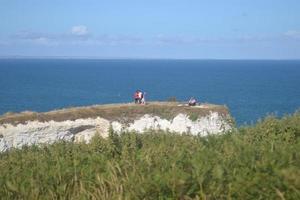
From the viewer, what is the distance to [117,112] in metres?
29.7

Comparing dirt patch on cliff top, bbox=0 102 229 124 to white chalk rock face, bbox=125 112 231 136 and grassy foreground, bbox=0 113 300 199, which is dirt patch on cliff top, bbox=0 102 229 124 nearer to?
white chalk rock face, bbox=125 112 231 136

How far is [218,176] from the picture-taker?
6551mm

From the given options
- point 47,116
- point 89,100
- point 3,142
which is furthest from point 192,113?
point 89,100

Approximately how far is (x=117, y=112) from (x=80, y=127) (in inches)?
92.9

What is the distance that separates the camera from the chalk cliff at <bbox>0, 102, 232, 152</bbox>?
27.7 metres

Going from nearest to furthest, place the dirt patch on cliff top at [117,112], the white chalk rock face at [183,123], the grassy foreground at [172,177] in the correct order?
the grassy foreground at [172,177] → the dirt patch on cliff top at [117,112] → the white chalk rock face at [183,123]

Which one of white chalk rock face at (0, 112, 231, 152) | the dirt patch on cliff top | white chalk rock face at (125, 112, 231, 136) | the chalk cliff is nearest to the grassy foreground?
white chalk rock face at (0, 112, 231, 152)

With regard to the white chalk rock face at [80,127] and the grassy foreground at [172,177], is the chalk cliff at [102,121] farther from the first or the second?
the grassy foreground at [172,177]

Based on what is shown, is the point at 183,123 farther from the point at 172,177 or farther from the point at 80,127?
the point at 172,177

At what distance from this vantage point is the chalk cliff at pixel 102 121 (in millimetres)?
27734

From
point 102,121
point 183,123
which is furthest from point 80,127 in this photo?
point 183,123

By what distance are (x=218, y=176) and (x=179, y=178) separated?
0.51 metres

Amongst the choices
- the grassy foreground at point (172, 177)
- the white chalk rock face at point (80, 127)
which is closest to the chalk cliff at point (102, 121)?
the white chalk rock face at point (80, 127)

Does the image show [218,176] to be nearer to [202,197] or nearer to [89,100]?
[202,197]
